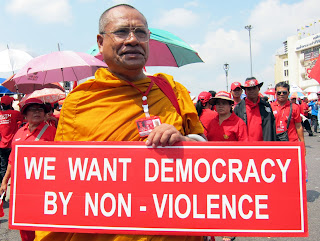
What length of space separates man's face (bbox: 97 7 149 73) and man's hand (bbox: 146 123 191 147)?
1.22ft

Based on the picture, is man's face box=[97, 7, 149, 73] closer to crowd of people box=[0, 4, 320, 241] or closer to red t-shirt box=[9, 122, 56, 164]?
crowd of people box=[0, 4, 320, 241]

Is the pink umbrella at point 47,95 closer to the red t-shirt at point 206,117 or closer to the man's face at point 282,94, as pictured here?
the red t-shirt at point 206,117

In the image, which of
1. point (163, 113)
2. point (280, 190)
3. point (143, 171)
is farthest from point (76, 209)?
point (280, 190)

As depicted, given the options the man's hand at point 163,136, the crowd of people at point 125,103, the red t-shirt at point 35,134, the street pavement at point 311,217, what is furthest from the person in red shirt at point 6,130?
the man's hand at point 163,136

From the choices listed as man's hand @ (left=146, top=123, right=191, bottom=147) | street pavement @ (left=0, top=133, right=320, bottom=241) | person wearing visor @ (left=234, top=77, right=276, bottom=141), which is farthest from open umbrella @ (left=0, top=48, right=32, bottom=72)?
man's hand @ (left=146, top=123, right=191, bottom=147)

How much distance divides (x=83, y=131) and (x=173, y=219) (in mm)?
597

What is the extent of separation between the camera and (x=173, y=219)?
1.45m

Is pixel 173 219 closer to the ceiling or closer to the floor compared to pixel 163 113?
closer to the floor

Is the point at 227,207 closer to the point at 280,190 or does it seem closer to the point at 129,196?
A: the point at 280,190

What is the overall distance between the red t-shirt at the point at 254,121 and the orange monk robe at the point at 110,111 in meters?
2.54

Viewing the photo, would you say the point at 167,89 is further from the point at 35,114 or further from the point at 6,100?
the point at 6,100

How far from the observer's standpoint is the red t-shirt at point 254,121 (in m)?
4.02

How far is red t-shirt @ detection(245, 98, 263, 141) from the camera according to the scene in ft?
13.2

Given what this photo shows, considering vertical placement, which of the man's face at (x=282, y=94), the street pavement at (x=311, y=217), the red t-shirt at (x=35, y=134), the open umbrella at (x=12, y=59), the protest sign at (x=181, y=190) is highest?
the open umbrella at (x=12, y=59)
